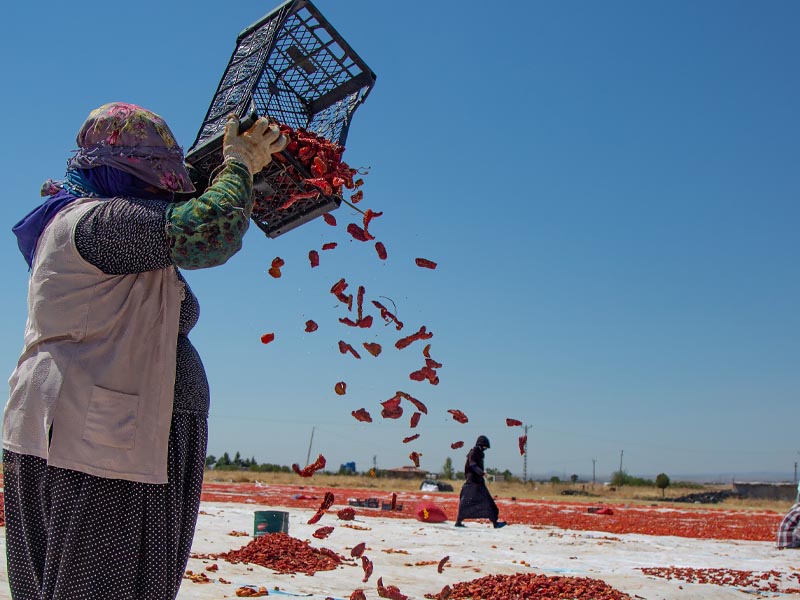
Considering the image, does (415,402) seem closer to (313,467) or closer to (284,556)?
(313,467)

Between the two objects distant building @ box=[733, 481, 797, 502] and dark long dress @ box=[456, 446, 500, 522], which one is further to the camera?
distant building @ box=[733, 481, 797, 502]

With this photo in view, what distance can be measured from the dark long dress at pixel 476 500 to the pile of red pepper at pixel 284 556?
5.60 meters

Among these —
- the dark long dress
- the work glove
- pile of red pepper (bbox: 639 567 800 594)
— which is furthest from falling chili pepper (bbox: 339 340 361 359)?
the dark long dress

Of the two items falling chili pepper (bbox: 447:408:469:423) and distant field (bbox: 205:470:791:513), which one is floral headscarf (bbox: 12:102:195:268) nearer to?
falling chili pepper (bbox: 447:408:469:423)

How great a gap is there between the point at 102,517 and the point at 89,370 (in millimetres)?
357

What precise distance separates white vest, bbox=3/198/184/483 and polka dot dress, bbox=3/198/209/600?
2.0 inches

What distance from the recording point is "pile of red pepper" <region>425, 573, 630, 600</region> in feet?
15.7

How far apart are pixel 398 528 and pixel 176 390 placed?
350 inches

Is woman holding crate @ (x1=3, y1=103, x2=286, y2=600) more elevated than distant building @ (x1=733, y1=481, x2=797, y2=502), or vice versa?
woman holding crate @ (x1=3, y1=103, x2=286, y2=600)

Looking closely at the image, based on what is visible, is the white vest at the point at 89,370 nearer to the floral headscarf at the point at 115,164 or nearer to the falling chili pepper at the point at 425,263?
the floral headscarf at the point at 115,164

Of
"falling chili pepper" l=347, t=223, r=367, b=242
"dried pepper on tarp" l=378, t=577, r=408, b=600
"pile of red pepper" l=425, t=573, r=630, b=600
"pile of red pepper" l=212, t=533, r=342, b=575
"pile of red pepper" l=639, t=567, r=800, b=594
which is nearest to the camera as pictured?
"falling chili pepper" l=347, t=223, r=367, b=242

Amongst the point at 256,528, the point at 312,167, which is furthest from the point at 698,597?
the point at 312,167

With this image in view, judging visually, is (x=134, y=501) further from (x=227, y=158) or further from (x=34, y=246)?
(x=227, y=158)

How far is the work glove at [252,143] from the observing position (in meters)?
1.99
